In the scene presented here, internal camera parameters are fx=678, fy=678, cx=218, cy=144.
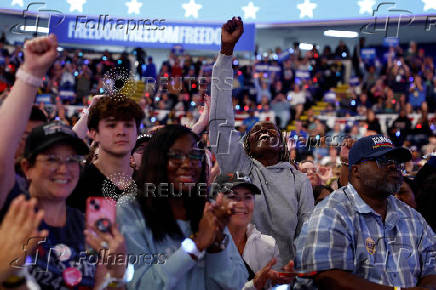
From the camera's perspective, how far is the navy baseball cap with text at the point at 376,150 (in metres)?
3.51

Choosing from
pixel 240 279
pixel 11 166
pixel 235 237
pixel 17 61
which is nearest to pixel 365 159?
pixel 235 237

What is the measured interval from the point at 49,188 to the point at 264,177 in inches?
70.7

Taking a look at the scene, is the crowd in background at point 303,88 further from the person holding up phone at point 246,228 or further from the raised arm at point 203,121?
the person holding up phone at point 246,228

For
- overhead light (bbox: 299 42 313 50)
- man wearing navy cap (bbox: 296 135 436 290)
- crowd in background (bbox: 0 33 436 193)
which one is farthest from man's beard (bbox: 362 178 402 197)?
overhead light (bbox: 299 42 313 50)

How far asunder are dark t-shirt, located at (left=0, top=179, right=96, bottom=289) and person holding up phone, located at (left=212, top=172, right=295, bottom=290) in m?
0.99

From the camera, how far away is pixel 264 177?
4000 mm

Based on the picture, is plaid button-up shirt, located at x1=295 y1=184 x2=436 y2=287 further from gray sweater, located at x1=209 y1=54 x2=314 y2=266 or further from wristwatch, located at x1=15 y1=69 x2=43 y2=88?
wristwatch, located at x1=15 y1=69 x2=43 y2=88

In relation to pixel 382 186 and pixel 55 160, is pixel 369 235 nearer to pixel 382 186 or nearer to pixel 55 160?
pixel 382 186

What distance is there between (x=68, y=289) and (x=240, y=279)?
74 cm

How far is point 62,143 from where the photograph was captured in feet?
8.12

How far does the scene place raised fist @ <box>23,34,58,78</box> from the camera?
2268 millimetres

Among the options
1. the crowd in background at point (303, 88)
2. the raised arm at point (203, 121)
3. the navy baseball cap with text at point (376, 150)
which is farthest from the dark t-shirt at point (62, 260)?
the crowd in background at point (303, 88)

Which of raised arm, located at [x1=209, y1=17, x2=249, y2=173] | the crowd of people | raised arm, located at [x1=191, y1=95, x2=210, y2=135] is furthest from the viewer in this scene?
raised arm, located at [x1=191, y1=95, x2=210, y2=135]

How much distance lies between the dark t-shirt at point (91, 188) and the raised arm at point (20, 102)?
852 millimetres
